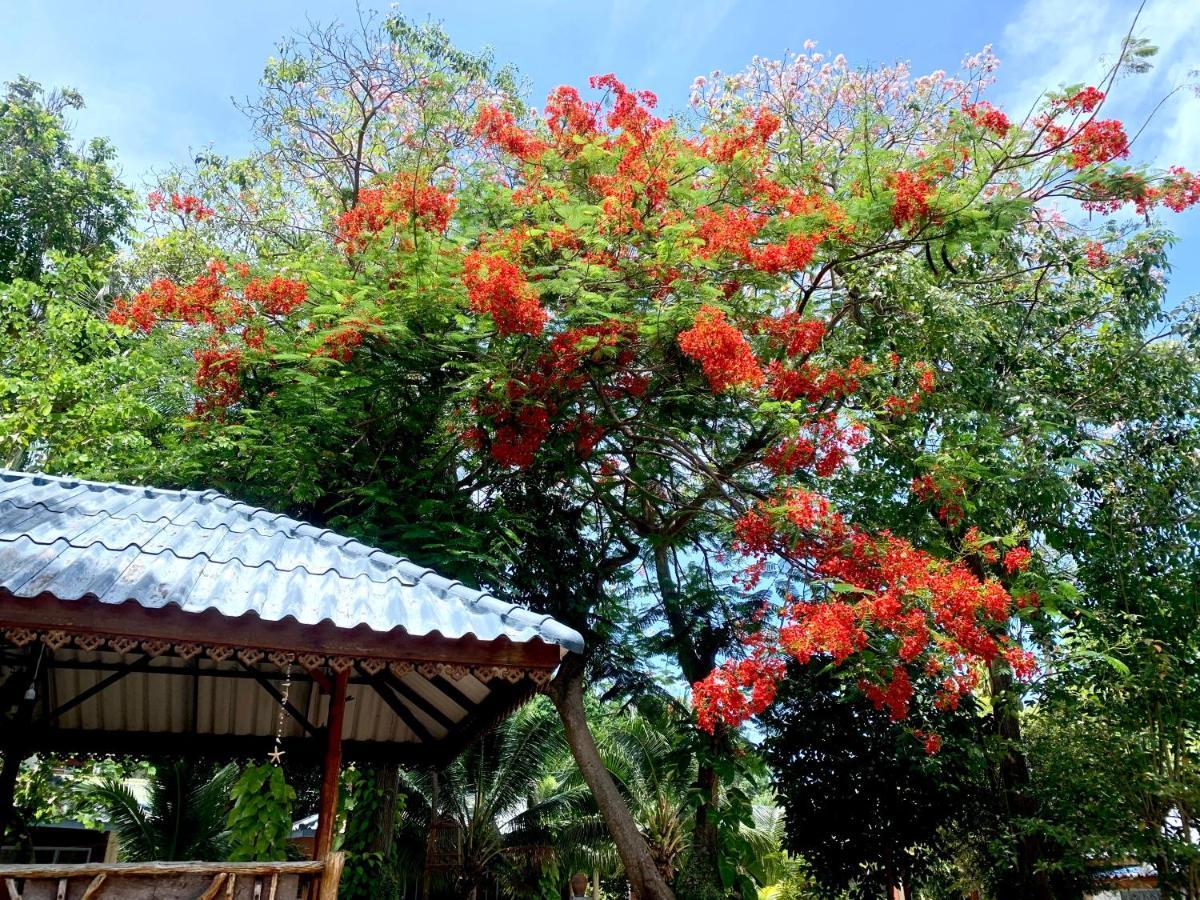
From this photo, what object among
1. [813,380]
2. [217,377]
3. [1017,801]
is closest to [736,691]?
[813,380]

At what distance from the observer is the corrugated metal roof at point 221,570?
3.86m

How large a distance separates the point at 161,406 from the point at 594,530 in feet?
18.1

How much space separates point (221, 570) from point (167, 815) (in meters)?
9.17

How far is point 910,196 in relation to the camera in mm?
8555

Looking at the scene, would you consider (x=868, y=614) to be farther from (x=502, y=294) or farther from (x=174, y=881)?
(x=174, y=881)

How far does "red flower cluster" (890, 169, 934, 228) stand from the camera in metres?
8.52

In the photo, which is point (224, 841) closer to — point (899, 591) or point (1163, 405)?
point (899, 591)

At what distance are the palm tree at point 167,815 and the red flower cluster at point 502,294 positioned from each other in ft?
23.5

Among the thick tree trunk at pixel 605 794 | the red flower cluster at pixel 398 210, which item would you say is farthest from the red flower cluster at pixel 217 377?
the thick tree trunk at pixel 605 794

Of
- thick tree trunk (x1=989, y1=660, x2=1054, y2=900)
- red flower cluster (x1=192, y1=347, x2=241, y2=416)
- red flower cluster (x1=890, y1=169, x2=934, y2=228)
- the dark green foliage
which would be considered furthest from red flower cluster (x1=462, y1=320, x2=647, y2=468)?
thick tree trunk (x1=989, y1=660, x2=1054, y2=900)

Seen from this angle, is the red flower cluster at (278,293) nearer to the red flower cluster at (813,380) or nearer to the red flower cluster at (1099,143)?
the red flower cluster at (813,380)

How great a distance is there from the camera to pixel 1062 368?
8992 millimetres

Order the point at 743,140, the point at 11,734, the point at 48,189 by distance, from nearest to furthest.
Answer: the point at 11,734
the point at 743,140
the point at 48,189

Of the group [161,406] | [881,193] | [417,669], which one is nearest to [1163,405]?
[881,193]
